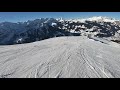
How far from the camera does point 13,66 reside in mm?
2391

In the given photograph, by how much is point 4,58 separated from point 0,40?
37 cm

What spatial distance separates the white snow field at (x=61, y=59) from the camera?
7.11 feet

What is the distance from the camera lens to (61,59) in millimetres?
2574

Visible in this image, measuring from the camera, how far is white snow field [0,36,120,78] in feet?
7.11

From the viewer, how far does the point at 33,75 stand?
211 centimetres
